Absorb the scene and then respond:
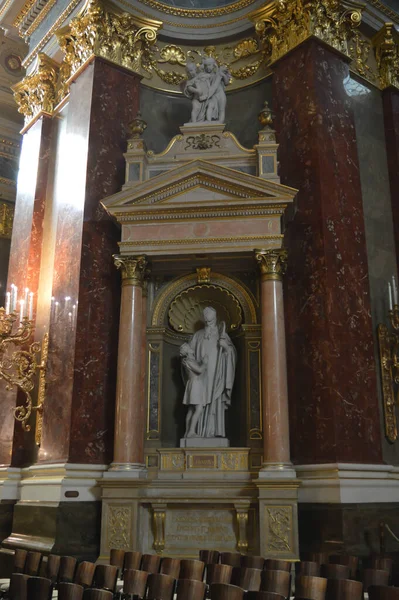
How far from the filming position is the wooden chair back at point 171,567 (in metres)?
5.77

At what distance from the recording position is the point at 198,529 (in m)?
8.37

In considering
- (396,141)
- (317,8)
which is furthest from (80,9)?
(396,141)

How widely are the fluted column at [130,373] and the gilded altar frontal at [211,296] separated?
0.03m

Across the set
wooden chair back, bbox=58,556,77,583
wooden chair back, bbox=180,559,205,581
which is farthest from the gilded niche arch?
wooden chair back, bbox=180,559,205,581

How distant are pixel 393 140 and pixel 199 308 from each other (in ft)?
13.1

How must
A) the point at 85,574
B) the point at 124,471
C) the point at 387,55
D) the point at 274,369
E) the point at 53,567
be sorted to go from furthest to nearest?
1. the point at 387,55
2. the point at 274,369
3. the point at 124,471
4. the point at 53,567
5. the point at 85,574

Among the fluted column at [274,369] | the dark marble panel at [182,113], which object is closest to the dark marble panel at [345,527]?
the fluted column at [274,369]

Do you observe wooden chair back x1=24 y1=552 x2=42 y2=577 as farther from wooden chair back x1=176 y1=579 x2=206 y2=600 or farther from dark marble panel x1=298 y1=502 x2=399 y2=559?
dark marble panel x1=298 y1=502 x2=399 y2=559

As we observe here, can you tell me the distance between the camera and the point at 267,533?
7.82 meters

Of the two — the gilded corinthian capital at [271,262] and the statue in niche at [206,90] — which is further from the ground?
the statue in niche at [206,90]

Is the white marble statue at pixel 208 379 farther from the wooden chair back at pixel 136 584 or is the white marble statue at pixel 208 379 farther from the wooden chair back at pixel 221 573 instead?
the wooden chair back at pixel 136 584

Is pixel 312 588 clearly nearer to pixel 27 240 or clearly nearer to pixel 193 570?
pixel 193 570

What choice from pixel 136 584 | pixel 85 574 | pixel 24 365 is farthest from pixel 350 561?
pixel 24 365

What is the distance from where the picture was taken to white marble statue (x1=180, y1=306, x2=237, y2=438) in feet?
29.4
